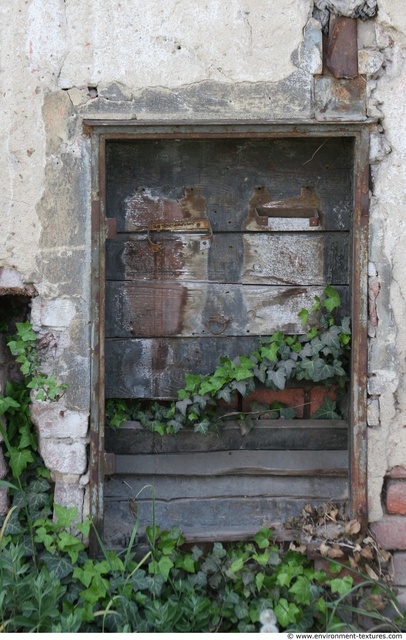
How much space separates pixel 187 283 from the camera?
9.81 ft

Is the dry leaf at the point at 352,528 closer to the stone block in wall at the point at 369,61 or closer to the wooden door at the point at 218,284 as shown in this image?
the wooden door at the point at 218,284

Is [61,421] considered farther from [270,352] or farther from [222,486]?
[270,352]

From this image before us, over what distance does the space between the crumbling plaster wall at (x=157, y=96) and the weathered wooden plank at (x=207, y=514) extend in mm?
586

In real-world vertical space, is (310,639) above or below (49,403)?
below

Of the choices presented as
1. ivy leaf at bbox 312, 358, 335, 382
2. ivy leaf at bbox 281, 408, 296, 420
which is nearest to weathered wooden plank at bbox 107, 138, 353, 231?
ivy leaf at bbox 312, 358, 335, 382

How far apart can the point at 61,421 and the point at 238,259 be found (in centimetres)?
112

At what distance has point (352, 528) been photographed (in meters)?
2.54

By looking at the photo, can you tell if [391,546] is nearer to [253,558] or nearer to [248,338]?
[253,558]

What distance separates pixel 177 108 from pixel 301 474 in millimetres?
1703

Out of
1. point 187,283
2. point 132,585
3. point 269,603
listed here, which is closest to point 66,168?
point 187,283

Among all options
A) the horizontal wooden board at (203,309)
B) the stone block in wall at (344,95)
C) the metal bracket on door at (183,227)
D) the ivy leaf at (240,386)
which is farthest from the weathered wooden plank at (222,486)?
the stone block in wall at (344,95)

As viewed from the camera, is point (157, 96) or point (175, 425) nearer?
point (157, 96)

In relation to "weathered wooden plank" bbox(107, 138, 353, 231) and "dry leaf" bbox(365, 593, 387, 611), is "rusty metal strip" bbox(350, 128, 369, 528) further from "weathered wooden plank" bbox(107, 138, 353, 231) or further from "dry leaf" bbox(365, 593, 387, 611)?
"weathered wooden plank" bbox(107, 138, 353, 231)

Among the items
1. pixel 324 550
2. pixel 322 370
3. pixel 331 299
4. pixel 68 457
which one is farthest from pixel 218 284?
pixel 324 550
